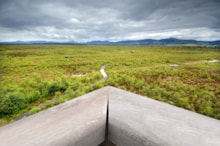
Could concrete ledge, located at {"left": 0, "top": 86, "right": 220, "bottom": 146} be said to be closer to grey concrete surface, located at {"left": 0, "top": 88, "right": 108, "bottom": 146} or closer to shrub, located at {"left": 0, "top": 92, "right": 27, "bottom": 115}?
grey concrete surface, located at {"left": 0, "top": 88, "right": 108, "bottom": 146}

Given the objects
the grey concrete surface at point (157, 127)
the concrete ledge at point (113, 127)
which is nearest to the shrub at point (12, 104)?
the concrete ledge at point (113, 127)

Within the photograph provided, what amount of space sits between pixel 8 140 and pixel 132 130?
21.3 inches

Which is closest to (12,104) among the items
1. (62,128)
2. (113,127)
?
(62,128)

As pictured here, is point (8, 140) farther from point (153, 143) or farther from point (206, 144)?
point (206, 144)

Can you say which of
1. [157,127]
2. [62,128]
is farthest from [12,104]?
[157,127]

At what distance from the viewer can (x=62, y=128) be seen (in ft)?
1.89

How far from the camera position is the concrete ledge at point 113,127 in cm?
51

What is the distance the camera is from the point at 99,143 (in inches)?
24.1

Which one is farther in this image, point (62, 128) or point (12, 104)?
point (12, 104)

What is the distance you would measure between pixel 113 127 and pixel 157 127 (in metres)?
0.22

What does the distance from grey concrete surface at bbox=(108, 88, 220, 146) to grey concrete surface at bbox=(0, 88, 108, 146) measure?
3.0 inches

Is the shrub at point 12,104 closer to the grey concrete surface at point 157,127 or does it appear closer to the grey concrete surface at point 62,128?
the grey concrete surface at point 62,128

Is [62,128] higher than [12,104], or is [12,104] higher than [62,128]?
[62,128]

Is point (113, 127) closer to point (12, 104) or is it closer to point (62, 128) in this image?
point (62, 128)
